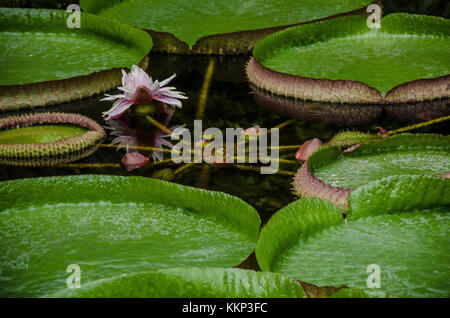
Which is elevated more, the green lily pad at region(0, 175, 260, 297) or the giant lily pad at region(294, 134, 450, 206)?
the giant lily pad at region(294, 134, 450, 206)

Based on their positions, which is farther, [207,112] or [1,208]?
[207,112]

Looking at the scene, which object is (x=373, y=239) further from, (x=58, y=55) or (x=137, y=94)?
(x=58, y=55)

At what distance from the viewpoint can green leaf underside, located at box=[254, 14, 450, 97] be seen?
2723 millimetres

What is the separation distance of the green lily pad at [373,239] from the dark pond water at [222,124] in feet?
0.82

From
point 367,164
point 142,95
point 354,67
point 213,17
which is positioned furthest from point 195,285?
point 213,17

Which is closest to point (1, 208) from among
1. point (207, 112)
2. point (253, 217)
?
point (253, 217)

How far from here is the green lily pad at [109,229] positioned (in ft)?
4.92

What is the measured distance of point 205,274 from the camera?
48.8 inches

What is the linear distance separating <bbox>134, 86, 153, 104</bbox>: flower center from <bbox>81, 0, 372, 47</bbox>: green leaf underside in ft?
2.45

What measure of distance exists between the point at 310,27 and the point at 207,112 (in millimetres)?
820

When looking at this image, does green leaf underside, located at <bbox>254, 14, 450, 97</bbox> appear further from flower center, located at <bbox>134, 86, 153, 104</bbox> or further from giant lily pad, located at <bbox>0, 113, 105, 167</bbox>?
giant lily pad, located at <bbox>0, 113, 105, 167</bbox>

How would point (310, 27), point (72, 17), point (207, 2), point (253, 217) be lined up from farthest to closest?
1. point (207, 2)
2. point (72, 17)
3. point (310, 27)
4. point (253, 217)

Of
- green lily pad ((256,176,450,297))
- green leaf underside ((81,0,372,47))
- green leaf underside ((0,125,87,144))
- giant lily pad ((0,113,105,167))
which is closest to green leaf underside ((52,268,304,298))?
green lily pad ((256,176,450,297))
